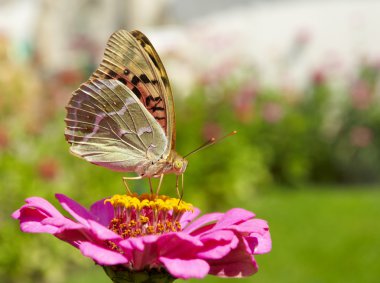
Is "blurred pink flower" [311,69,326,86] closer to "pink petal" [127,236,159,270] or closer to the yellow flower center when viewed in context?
the yellow flower center

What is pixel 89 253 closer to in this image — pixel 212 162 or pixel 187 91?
pixel 212 162

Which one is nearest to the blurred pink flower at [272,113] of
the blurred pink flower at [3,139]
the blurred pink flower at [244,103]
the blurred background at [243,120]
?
the blurred background at [243,120]

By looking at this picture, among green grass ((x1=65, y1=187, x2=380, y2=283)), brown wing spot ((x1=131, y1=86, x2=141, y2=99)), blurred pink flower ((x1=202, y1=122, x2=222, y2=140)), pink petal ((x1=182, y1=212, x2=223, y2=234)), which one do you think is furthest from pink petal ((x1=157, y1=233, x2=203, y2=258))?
blurred pink flower ((x1=202, y1=122, x2=222, y2=140))

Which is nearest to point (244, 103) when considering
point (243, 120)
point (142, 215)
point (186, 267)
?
point (243, 120)

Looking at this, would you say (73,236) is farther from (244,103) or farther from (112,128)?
(244,103)

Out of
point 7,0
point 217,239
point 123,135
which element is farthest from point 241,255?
point 7,0

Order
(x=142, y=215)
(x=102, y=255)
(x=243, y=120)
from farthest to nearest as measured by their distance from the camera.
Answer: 1. (x=243, y=120)
2. (x=142, y=215)
3. (x=102, y=255)
